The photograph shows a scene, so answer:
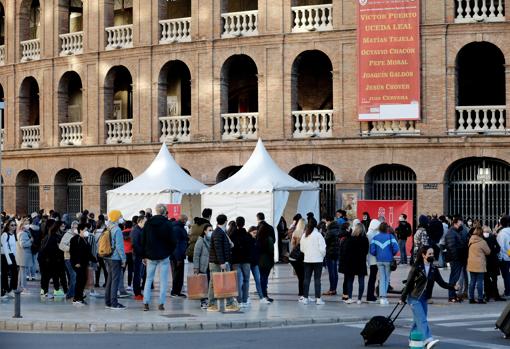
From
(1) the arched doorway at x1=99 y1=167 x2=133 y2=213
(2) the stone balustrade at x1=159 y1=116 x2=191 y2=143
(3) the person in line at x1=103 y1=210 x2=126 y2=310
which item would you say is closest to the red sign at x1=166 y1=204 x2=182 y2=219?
(2) the stone balustrade at x1=159 y1=116 x2=191 y2=143

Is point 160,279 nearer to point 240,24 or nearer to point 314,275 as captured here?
point 314,275

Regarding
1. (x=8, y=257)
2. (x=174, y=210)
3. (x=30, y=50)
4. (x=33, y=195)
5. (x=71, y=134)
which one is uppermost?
(x=30, y=50)

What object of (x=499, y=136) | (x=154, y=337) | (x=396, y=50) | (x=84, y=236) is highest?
(x=396, y=50)

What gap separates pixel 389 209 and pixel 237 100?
10985 millimetres

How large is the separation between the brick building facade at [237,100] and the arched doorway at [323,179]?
0.05m

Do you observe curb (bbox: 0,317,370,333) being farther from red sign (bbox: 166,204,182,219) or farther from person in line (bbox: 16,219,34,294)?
red sign (bbox: 166,204,182,219)

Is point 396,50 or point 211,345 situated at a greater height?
point 396,50

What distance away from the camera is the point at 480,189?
3228 centimetres

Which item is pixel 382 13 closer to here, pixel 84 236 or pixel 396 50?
pixel 396 50

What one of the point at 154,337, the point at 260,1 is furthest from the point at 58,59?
the point at 154,337

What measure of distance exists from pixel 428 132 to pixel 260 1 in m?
7.62

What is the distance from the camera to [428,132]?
32250mm

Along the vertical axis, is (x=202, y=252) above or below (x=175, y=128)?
below

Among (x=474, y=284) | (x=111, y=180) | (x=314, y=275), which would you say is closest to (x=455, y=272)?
(x=474, y=284)
